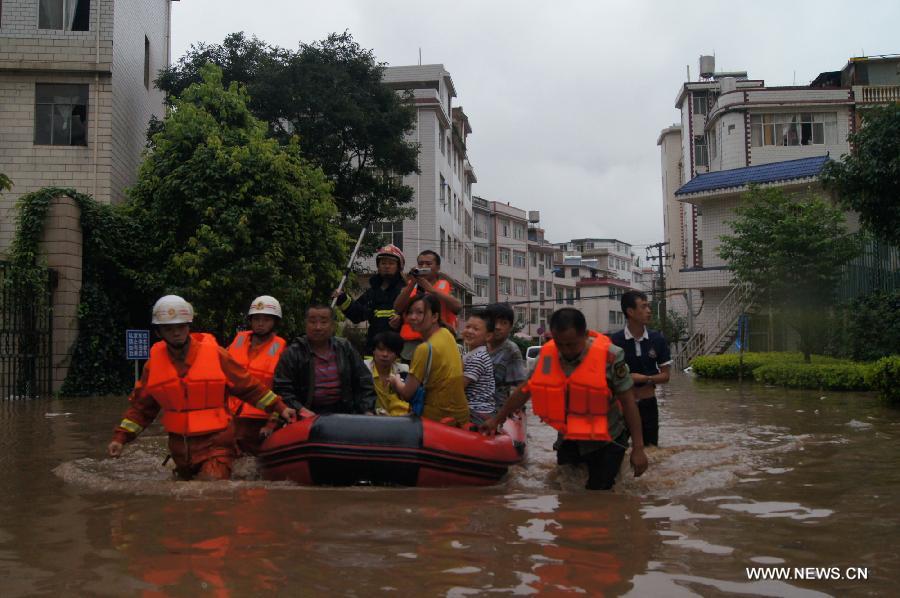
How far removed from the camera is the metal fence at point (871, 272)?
66.2 feet

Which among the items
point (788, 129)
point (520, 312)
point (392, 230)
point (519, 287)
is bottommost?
point (520, 312)

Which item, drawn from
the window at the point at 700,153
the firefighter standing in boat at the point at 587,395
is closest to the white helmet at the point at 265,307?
the firefighter standing in boat at the point at 587,395

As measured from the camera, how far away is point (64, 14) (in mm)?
20484

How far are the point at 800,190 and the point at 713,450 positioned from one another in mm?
24257

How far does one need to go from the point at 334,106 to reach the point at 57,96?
7557 mm

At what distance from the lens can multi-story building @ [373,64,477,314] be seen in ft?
127

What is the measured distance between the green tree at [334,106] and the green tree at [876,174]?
43.6ft

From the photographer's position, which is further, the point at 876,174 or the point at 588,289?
the point at 588,289

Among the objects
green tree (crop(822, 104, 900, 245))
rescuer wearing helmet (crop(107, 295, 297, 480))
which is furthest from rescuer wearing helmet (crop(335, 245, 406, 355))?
green tree (crop(822, 104, 900, 245))

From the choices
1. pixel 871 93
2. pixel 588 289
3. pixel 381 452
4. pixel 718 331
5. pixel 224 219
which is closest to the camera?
pixel 381 452

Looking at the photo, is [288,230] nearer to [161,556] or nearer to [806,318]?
[806,318]

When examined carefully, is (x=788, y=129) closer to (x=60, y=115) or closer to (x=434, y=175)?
(x=434, y=175)

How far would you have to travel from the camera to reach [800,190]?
3047 centimetres

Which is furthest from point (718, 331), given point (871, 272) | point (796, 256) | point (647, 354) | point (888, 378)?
point (647, 354)
